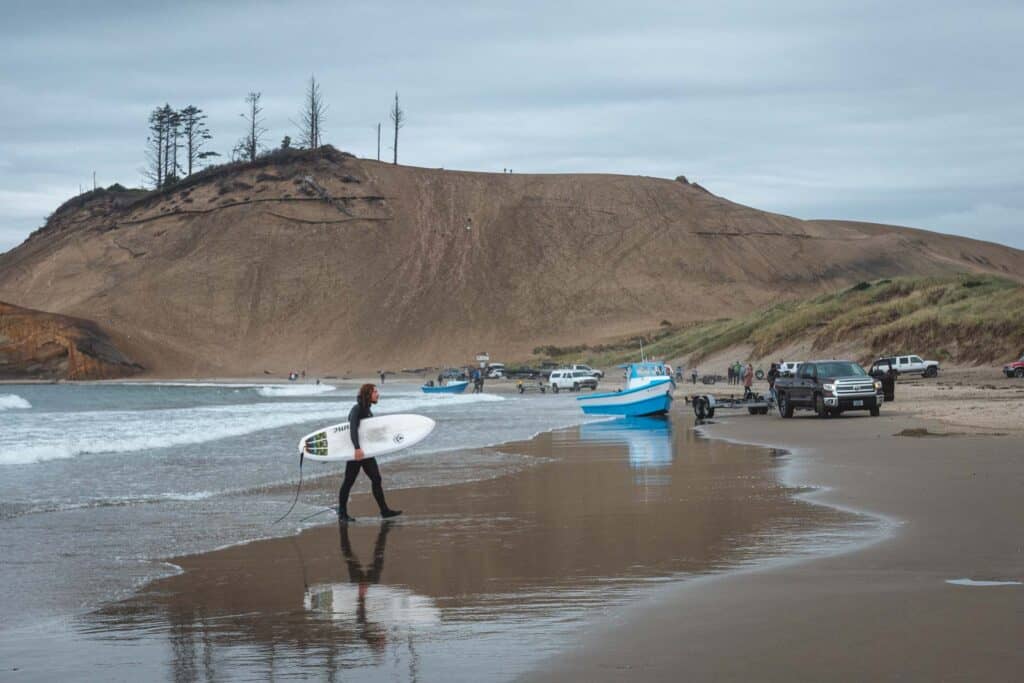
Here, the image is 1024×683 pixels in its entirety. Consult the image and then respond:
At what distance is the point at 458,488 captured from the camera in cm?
1664

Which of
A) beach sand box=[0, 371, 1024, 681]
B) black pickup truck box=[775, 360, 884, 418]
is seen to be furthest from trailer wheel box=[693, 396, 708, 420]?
beach sand box=[0, 371, 1024, 681]

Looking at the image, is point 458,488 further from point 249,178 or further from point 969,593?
point 249,178

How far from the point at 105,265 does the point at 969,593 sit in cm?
13423

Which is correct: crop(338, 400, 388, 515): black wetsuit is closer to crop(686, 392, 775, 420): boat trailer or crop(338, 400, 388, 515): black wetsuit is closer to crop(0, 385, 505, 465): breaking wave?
crop(0, 385, 505, 465): breaking wave

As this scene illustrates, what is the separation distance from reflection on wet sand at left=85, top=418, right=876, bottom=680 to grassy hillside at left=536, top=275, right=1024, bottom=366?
4456 centimetres

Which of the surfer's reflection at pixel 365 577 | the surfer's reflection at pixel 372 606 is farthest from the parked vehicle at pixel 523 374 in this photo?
the surfer's reflection at pixel 372 606

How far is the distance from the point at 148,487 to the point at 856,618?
12740 millimetres

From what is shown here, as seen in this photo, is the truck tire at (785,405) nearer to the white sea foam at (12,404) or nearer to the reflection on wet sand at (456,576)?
the reflection on wet sand at (456,576)

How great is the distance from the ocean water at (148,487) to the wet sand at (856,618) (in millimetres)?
4005

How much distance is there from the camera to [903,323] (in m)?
60.5

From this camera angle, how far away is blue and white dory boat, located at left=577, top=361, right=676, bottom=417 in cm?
3575

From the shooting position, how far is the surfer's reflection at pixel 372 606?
7.52 meters

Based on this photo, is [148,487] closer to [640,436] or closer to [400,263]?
[640,436]

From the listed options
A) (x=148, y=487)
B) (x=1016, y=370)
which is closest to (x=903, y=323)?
(x=1016, y=370)
